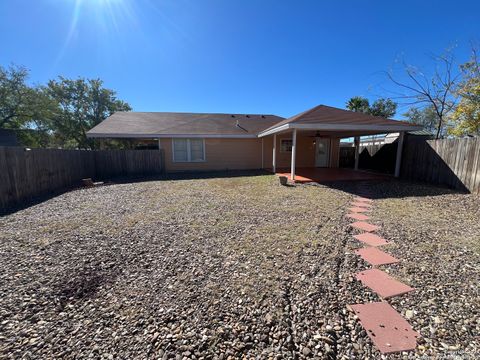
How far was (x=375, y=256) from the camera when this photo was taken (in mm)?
2822

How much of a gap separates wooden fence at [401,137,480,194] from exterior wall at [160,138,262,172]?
7.78 meters

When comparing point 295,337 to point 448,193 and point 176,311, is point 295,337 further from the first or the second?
point 448,193

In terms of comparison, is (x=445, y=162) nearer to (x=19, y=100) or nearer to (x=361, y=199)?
(x=361, y=199)

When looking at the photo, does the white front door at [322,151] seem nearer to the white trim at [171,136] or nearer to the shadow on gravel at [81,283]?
the white trim at [171,136]

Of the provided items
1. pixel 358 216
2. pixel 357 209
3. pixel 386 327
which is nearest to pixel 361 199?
pixel 357 209

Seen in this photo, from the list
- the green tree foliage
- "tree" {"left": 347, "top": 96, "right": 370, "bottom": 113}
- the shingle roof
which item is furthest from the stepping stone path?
the green tree foliage

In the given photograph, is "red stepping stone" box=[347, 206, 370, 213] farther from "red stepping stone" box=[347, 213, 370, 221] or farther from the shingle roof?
the shingle roof

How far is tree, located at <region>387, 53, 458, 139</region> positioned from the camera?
407 inches

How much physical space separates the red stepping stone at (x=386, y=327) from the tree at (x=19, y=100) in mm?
28665

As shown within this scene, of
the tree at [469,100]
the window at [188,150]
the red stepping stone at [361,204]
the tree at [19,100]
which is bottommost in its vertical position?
the red stepping stone at [361,204]

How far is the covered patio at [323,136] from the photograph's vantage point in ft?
26.1

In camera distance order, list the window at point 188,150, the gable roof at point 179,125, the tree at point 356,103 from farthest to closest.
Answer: the tree at point 356,103 → the window at point 188,150 → the gable roof at point 179,125

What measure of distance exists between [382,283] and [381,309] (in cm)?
46

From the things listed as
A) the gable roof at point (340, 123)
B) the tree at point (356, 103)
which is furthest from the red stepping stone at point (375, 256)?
the tree at point (356, 103)
